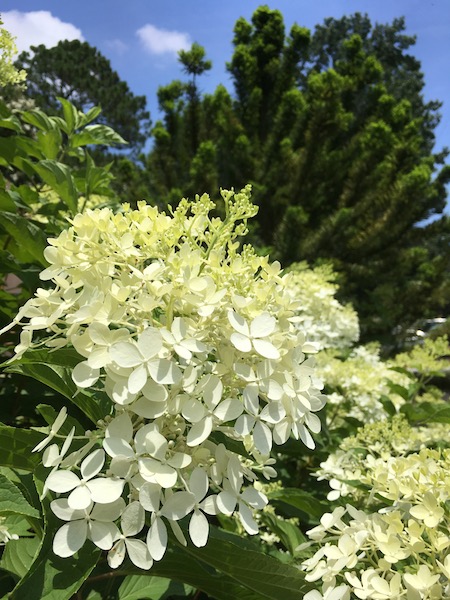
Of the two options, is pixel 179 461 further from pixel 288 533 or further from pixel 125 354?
pixel 288 533

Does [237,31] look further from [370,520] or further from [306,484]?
[370,520]

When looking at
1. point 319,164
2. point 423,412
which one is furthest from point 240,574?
point 319,164

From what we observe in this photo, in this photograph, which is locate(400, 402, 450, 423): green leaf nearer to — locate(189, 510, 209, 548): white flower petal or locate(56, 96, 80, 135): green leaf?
locate(189, 510, 209, 548): white flower petal

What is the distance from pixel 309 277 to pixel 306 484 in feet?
4.97

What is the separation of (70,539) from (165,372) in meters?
0.22

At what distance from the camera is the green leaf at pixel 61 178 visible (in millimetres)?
1530

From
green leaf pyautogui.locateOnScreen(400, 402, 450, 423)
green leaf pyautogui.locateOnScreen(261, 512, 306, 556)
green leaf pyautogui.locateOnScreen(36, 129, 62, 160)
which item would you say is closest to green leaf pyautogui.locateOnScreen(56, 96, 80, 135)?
green leaf pyautogui.locateOnScreen(36, 129, 62, 160)

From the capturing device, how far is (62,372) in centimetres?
80

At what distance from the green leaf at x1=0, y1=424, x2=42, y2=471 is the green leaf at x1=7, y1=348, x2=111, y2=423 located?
88 millimetres

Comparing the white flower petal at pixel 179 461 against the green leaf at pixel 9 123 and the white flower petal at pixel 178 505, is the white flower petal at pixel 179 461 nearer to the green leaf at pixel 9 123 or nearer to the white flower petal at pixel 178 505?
the white flower petal at pixel 178 505

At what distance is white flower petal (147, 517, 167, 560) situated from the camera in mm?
632

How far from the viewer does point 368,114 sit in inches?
570

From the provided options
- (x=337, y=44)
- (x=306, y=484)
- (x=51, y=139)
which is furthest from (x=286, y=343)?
(x=337, y=44)

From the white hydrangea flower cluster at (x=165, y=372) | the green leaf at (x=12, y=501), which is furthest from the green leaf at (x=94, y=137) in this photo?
the green leaf at (x=12, y=501)
